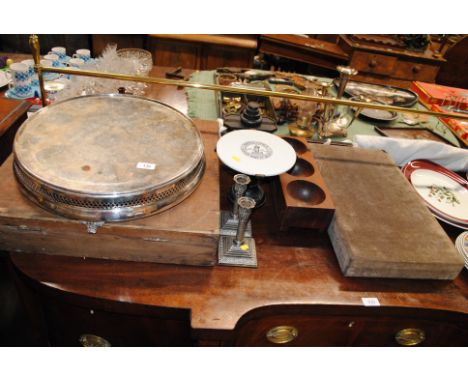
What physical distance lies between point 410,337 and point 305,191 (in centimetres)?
60

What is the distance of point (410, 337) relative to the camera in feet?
3.99

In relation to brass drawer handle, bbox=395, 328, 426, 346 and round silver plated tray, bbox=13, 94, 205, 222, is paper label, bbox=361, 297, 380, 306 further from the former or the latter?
round silver plated tray, bbox=13, 94, 205, 222

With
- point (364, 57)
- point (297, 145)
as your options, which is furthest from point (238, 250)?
point (364, 57)

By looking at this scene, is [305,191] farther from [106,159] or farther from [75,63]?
[75,63]

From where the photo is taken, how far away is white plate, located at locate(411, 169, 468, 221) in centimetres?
137

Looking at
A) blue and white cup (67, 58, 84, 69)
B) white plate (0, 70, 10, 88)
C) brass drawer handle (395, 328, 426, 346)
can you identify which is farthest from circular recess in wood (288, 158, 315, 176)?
white plate (0, 70, 10, 88)

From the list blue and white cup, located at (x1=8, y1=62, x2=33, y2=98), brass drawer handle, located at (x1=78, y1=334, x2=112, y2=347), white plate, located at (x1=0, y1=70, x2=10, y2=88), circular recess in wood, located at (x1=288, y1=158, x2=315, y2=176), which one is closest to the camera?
brass drawer handle, located at (x1=78, y1=334, x2=112, y2=347)

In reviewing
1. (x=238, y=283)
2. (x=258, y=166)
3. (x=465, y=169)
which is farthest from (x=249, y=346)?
(x=465, y=169)

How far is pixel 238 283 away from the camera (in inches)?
40.7

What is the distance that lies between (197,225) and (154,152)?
0.28m

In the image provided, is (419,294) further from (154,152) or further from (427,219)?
(154,152)

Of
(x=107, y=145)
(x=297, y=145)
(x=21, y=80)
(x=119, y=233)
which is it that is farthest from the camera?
(x=21, y=80)

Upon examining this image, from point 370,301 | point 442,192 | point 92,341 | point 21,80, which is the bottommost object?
point 92,341

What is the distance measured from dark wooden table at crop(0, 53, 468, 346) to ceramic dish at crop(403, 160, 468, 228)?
24 cm
